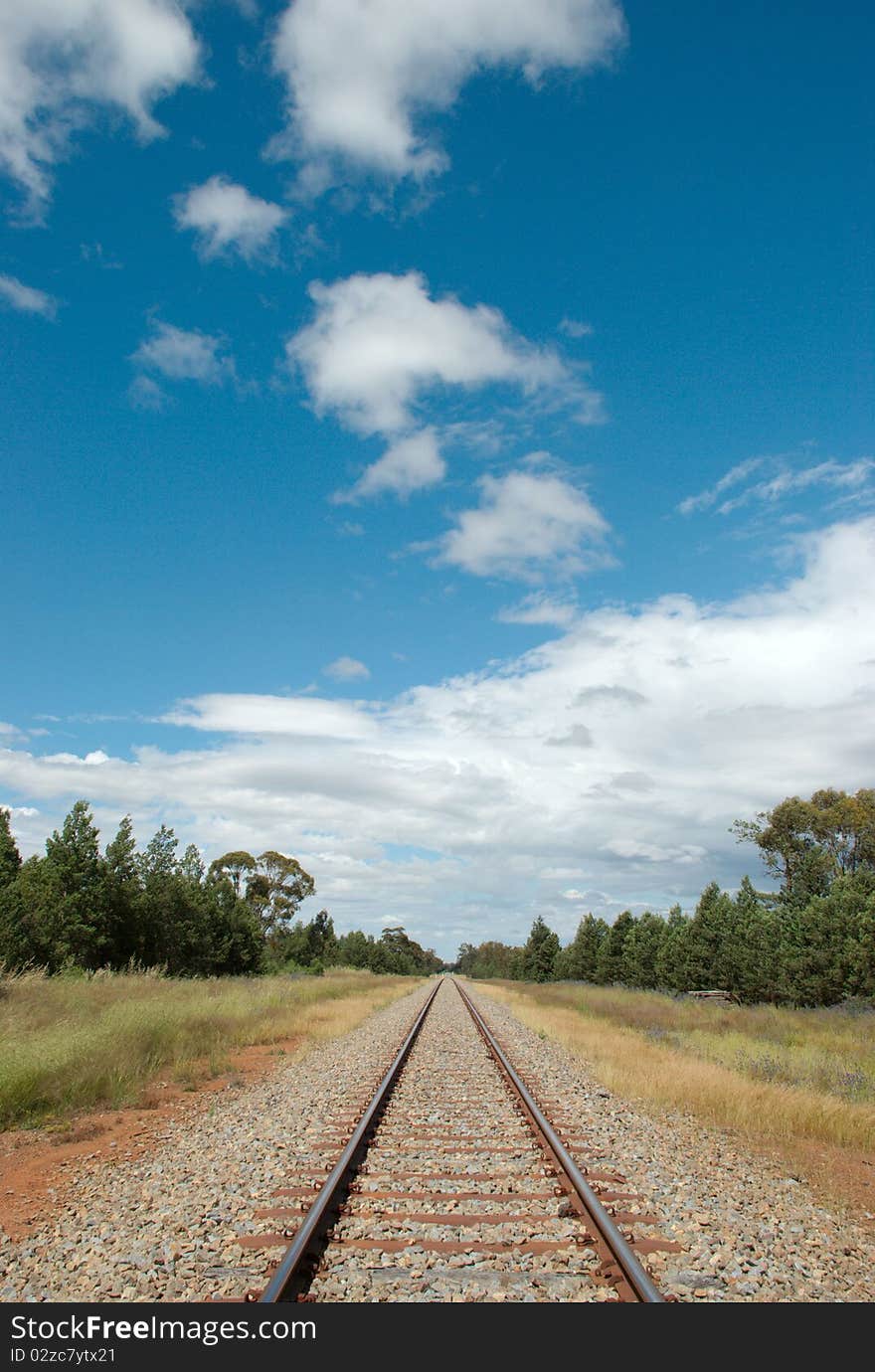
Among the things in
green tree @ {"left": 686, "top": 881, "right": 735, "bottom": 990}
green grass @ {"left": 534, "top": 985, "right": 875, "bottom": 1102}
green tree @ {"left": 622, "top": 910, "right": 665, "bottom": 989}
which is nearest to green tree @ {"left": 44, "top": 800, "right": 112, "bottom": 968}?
green grass @ {"left": 534, "top": 985, "right": 875, "bottom": 1102}

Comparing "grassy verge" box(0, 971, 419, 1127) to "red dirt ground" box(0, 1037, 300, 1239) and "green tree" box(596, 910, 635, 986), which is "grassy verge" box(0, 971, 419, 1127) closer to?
"red dirt ground" box(0, 1037, 300, 1239)

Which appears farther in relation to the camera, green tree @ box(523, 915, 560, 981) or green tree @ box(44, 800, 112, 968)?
green tree @ box(523, 915, 560, 981)

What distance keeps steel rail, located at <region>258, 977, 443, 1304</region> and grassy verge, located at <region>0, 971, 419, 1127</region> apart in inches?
164

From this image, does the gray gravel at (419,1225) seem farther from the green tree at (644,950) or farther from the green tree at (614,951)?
the green tree at (614,951)

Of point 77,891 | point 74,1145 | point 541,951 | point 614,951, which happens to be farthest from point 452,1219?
point 541,951

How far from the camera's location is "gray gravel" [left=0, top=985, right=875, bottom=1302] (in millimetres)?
4391

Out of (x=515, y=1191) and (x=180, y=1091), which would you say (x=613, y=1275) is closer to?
(x=515, y=1191)

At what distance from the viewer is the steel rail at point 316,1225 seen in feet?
13.4

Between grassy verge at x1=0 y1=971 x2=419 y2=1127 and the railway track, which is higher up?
the railway track

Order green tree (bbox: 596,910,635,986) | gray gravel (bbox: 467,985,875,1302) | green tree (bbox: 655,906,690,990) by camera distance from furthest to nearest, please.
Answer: green tree (bbox: 596,910,635,986) → green tree (bbox: 655,906,690,990) → gray gravel (bbox: 467,985,875,1302)

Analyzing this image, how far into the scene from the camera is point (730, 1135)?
895cm

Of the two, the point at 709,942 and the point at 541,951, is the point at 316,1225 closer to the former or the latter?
the point at 709,942

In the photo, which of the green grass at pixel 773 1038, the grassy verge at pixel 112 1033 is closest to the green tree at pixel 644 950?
the green grass at pixel 773 1038
